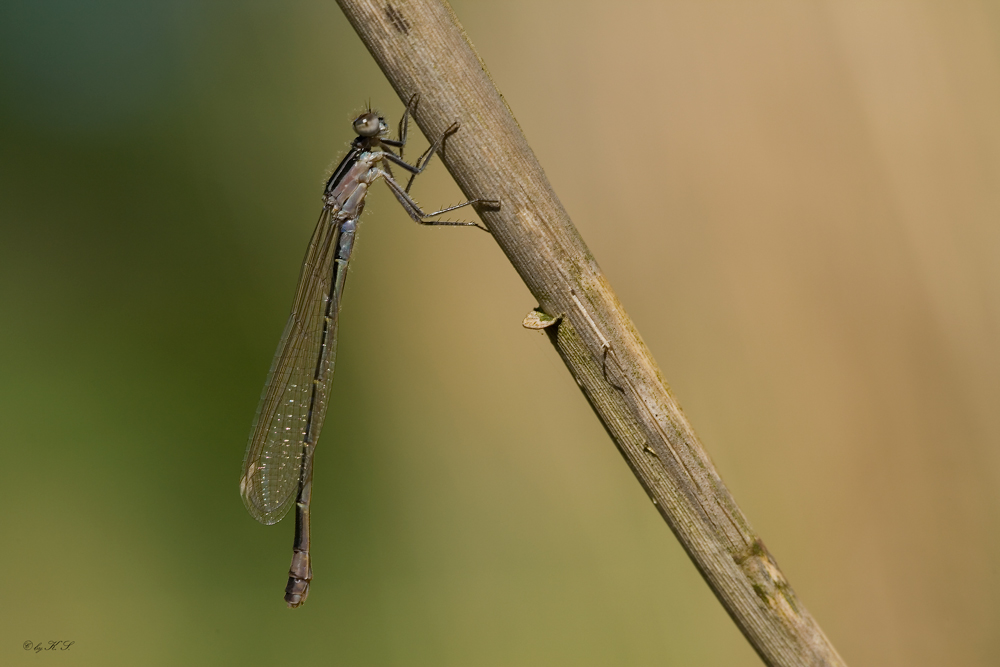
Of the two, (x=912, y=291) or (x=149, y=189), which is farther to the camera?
(x=149, y=189)

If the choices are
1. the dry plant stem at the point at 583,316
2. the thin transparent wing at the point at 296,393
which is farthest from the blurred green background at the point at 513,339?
the dry plant stem at the point at 583,316

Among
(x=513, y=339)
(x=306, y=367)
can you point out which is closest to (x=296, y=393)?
(x=306, y=367)

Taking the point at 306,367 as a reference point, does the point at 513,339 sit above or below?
below

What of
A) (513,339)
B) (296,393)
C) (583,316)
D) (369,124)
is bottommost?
(513,339)

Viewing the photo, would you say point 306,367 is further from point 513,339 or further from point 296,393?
point 513,339

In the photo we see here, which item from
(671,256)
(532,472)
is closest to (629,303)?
(671,256)

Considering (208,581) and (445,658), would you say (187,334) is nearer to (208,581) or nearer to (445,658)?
(208,581)
